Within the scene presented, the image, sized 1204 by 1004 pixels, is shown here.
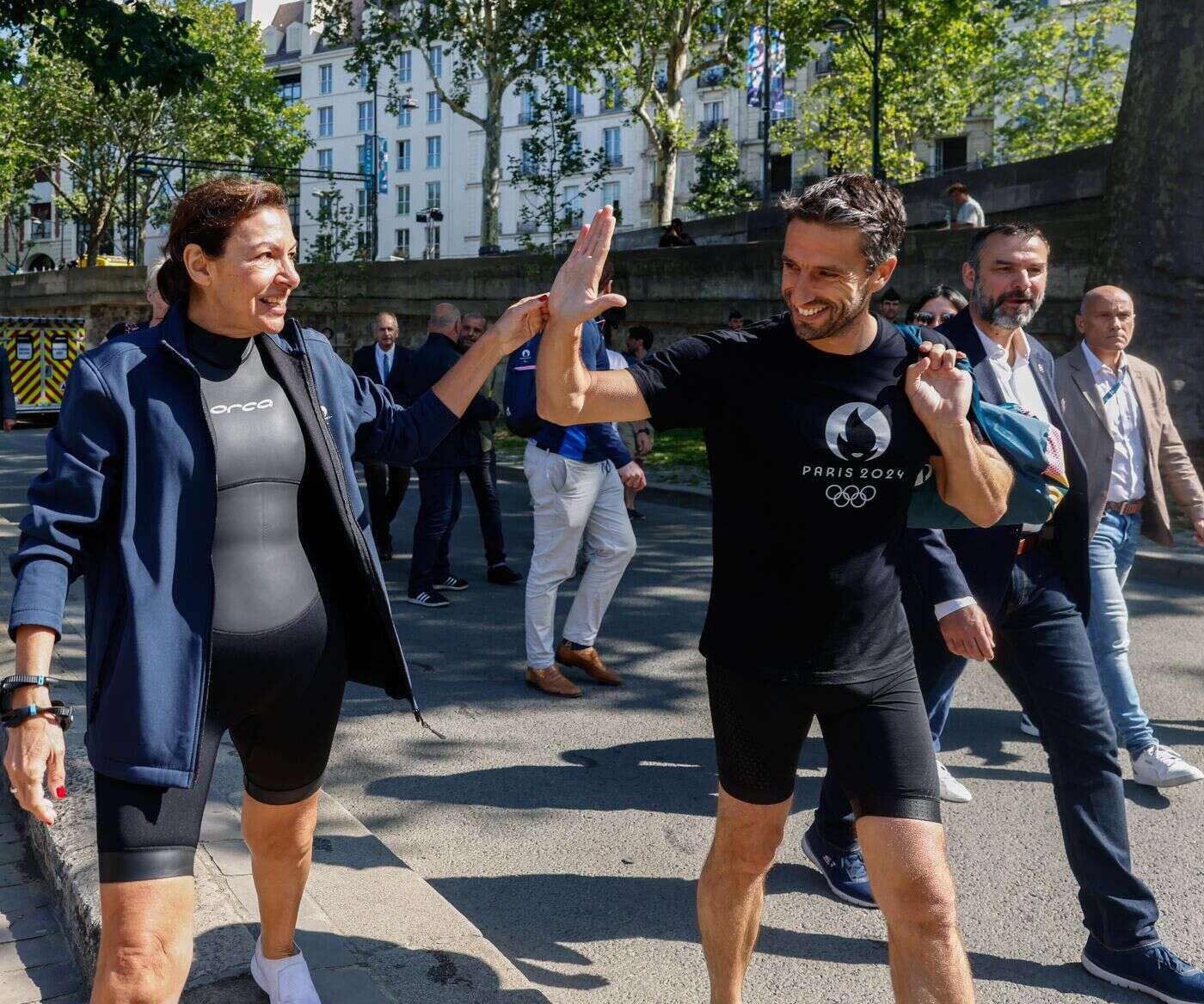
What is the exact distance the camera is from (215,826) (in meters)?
3.75

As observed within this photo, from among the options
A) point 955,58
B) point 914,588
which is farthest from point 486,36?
point 914,588

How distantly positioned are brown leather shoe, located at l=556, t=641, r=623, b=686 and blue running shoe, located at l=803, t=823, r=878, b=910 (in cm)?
245

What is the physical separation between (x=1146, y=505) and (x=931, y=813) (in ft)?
9.70

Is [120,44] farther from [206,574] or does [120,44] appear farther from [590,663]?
[206,574]

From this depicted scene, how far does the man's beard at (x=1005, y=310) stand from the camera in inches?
150

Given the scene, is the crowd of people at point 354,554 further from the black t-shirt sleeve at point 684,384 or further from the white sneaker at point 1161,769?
the white sneaker at point 1161,769

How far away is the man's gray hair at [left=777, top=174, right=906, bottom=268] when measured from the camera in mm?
2646

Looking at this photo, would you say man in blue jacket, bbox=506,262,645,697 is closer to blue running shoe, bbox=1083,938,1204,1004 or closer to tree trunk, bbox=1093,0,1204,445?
blue running shoe, bbox=1083,938,1204,1004

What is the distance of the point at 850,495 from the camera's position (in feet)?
8.79

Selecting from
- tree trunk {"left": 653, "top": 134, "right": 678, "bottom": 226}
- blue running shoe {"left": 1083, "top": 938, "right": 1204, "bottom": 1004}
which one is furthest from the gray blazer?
tree trunk {"left": 653, "top": 134, "right": 678, "bottom": 226}

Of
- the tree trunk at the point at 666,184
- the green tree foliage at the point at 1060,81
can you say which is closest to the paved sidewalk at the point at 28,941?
the tree trunk at the point at 666,184

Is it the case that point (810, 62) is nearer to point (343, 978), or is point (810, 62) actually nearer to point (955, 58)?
point (955, 58)

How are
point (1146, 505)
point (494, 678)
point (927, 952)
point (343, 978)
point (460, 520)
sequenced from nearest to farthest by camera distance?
point (927, 952) → point (343, 978) → point (1146, 505) → point (494, 678) → point (460, 520)

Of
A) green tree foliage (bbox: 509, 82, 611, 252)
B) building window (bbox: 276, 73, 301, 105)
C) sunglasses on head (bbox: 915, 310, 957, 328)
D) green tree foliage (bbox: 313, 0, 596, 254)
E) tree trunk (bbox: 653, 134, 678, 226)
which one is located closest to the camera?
sunglasses on head (bbox: 915, 310, 957, 328)
